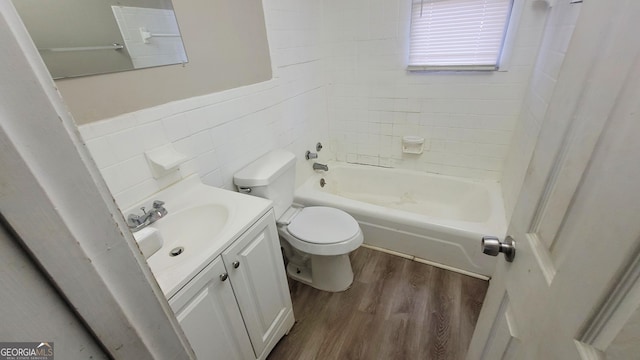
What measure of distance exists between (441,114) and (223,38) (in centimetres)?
162

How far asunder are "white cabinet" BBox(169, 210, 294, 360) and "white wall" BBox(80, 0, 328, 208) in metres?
0.46

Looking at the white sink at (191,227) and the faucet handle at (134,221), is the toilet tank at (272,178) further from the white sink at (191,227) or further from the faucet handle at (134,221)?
the faucet handle at (134,221)

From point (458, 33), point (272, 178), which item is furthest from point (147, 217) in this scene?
point (458, 33)

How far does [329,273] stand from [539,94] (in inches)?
61.1

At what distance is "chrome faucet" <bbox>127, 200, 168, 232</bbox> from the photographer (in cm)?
98

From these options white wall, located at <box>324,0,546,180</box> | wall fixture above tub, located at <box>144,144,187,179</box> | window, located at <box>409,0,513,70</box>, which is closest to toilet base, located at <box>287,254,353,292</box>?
wall fixture above tub, located at <box>144,144,187,179</box>

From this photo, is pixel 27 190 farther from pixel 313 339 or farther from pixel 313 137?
pixel 313 137

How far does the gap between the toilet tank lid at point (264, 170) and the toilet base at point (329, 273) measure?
22.9 inches

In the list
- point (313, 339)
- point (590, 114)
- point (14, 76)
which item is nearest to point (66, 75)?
point (14, 76)

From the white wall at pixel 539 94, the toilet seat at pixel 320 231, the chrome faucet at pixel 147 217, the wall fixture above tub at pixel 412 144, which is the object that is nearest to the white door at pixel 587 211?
the white wall at pixel 539 94

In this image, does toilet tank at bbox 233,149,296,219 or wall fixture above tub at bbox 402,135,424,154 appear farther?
wall fixture above tub at bbox 402,135,424,154

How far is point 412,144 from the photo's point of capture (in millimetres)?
2238

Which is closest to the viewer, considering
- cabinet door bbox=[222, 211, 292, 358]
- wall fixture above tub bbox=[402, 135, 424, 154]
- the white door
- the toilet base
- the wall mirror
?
the white door

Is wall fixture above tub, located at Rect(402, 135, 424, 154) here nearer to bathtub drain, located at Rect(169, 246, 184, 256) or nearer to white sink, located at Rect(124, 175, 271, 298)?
white sink, located at Rect(124, 175, 271, 298)
